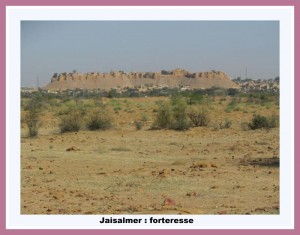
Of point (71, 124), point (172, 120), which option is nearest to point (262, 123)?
point (172, 120)

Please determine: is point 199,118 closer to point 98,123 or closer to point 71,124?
point 98,123

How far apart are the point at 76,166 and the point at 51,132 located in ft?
38.7

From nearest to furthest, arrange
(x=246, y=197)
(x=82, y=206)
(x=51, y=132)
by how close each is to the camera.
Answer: (x=82, y=206) < (x=246, y=197) < (x=51, y=132)

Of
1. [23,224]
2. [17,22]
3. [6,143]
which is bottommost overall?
[23,224]

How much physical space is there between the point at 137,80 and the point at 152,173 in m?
153

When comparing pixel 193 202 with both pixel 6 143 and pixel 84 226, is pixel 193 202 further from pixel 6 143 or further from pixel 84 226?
pixel 6 143

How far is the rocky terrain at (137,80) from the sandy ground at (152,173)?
11849cm

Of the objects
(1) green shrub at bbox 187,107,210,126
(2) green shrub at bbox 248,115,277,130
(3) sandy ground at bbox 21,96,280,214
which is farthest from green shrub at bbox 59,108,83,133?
(2) green shrub at bbox 248,115,277,130

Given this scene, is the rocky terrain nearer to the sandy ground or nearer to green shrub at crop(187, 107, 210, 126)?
green shrub at crop(187, 107, 210, 126)

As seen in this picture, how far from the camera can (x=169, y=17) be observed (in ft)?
34.1

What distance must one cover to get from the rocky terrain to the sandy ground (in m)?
118

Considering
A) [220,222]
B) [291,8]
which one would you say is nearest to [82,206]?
[220,222]

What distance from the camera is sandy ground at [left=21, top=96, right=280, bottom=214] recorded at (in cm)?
1175

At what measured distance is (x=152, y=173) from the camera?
1570cm
